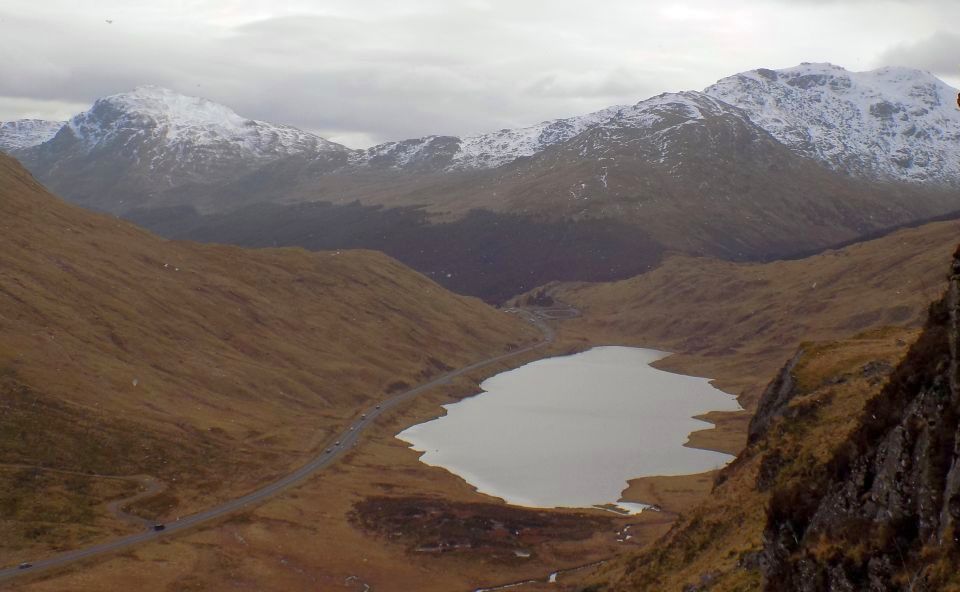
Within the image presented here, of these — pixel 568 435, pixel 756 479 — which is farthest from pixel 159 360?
pixel 756 479

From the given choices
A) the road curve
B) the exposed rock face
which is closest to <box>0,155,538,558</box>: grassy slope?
the road curve

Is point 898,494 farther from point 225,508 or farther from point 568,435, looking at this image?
point 568,435

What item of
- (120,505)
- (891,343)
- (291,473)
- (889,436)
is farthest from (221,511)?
(889,436)

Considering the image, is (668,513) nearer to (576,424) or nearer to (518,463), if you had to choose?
(518,463)

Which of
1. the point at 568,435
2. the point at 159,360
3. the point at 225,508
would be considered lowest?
the point at 225,508

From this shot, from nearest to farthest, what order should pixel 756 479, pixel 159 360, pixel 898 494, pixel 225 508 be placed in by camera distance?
pixel 898 494 < pixel 756 479 < pixel 225 508 < pixel 159 360

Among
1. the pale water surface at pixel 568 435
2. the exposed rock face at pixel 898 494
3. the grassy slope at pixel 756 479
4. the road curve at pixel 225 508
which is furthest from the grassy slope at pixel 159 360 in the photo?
the exposed rock face at pixel 898 494
